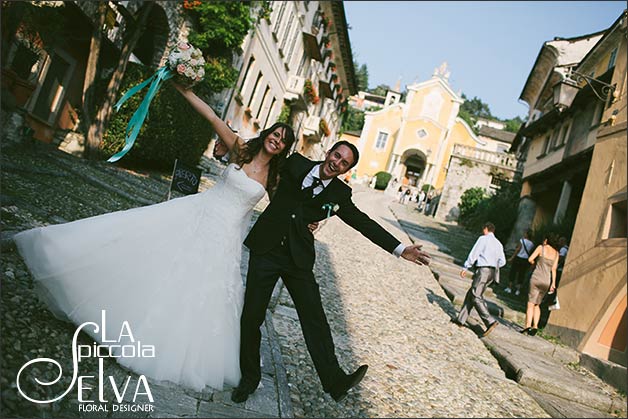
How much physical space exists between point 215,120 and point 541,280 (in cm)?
790

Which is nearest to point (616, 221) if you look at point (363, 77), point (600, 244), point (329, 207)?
point (600, 244)

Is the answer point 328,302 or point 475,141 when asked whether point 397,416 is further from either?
point 475,141

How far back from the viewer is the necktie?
11.4 ft

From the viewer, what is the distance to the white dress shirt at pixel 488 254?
8.49 m

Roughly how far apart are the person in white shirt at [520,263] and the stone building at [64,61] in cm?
1159

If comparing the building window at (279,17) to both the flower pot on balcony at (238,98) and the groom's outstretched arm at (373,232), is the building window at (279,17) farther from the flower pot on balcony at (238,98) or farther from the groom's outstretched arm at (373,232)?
the groom's outstretched arm at (373,232)

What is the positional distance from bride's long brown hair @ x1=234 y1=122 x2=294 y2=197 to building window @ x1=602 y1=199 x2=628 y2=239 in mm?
7134

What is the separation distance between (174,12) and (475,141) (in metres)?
45.4

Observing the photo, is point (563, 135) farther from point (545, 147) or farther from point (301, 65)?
point (301, 65)

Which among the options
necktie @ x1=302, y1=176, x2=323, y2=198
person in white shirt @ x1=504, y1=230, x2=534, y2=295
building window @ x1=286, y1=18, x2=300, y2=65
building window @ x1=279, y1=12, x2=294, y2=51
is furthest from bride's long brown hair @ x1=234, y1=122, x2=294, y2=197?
building window @ x1=286, y1=18, x2=300, y2=65

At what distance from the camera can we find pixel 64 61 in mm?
12461

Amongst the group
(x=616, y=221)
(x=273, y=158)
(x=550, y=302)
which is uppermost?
(x=616, y=221)

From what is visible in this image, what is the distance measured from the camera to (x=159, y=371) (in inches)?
125

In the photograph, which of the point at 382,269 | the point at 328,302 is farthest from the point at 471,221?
the point at 328,302
